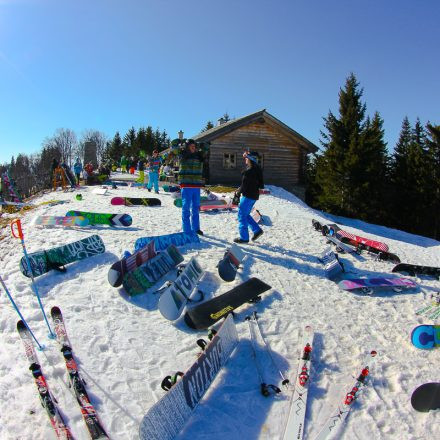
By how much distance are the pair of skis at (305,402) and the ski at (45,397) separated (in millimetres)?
1765

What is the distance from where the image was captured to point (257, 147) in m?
21.2

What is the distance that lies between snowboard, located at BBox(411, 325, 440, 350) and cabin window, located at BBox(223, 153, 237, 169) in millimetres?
17529

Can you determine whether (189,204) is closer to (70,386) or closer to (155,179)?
(70,386)

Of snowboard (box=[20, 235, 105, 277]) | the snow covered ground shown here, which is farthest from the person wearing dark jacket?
snowboard (box=[20, 235, 105, 277])

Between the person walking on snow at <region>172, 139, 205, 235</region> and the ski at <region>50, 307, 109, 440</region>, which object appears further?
the person walking on snow at <region>172, 139, 205, 235</region>

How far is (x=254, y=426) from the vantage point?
9.25 feet

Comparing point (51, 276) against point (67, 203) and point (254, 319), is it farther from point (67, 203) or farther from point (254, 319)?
point (67, 203)

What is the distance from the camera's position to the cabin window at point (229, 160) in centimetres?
2081

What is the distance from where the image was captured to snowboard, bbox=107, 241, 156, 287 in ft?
16.1

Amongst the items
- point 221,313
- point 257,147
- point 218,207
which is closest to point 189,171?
point 221,313

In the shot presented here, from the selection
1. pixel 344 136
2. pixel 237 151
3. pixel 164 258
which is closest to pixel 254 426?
pixel 164 258

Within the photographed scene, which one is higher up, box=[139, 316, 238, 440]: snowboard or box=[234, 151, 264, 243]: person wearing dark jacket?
box=[234, 151, 264, 243]: person wearing dark jacket

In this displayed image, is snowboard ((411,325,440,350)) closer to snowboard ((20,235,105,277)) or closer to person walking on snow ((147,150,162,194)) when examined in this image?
snowboard ((20,235,105,277))

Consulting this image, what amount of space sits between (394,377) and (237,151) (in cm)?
1841
